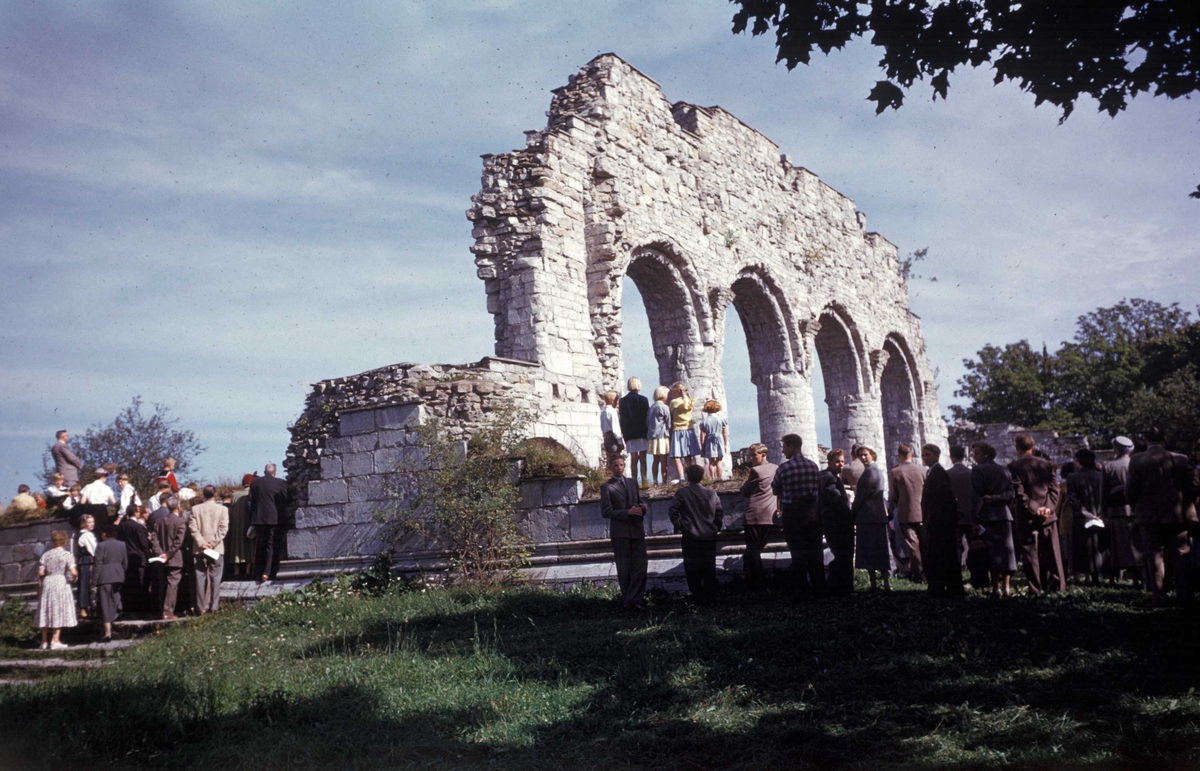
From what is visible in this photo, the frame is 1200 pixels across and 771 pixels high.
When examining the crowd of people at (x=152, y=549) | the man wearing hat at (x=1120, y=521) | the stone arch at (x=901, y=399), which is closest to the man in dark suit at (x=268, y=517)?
the crowd of people at (x=152, y=549)

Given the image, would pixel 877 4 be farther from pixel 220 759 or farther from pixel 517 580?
pixel 517 580

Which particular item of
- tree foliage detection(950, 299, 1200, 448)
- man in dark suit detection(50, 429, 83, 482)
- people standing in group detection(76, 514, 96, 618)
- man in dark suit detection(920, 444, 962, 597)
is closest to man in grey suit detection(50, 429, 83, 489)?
man in dark suit detection(50, 429, 83, 482)

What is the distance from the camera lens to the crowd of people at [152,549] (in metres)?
10.5

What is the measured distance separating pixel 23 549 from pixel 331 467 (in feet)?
21.5

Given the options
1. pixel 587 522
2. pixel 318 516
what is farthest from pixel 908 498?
pixel 318 516

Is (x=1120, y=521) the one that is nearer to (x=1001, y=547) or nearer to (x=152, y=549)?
(x=1001, y=547)

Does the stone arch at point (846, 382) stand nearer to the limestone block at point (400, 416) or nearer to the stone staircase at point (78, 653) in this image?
the limestone block at point (400, 416)

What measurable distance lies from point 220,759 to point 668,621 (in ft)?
12.3

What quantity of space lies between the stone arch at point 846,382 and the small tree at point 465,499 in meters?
14.2

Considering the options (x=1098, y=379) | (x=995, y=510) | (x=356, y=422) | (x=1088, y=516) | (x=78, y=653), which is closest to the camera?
(x=995, y=510)

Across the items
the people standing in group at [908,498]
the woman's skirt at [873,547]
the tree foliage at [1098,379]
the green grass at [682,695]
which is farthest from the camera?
the tree foliage at [1098,379]

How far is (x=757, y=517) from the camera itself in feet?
28.7

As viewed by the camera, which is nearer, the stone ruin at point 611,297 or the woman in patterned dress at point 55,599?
the woman in patterned dress at point 55,599

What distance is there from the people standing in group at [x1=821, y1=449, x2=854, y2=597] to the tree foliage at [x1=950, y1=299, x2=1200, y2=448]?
1159 inches
